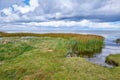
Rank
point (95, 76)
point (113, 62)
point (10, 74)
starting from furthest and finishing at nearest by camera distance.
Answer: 1. point (113, 62)
2. point (10, 74)
3. point (95, 76)

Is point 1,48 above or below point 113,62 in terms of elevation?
above

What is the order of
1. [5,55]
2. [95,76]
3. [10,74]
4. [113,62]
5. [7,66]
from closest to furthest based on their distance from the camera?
[95,76]
[10,74]
[7,66]
[5,55]
[113,62]

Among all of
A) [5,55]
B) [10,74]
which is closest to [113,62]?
[5,55]

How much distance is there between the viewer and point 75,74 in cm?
1812

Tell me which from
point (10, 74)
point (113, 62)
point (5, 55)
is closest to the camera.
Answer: point (10, 74)

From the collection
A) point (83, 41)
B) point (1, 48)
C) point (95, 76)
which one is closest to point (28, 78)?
point (95, 76)

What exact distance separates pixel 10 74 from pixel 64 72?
541cm

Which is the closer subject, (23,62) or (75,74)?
(75,74)

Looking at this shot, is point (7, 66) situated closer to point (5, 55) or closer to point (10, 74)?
point (10, 74)

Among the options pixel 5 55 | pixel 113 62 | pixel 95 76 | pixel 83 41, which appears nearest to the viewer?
pixel 95 76

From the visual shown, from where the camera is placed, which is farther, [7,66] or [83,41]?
[83,41]

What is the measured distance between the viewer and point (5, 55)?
30766mm

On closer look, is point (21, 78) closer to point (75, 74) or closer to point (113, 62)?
point (75, 74)

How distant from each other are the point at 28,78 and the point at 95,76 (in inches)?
224
